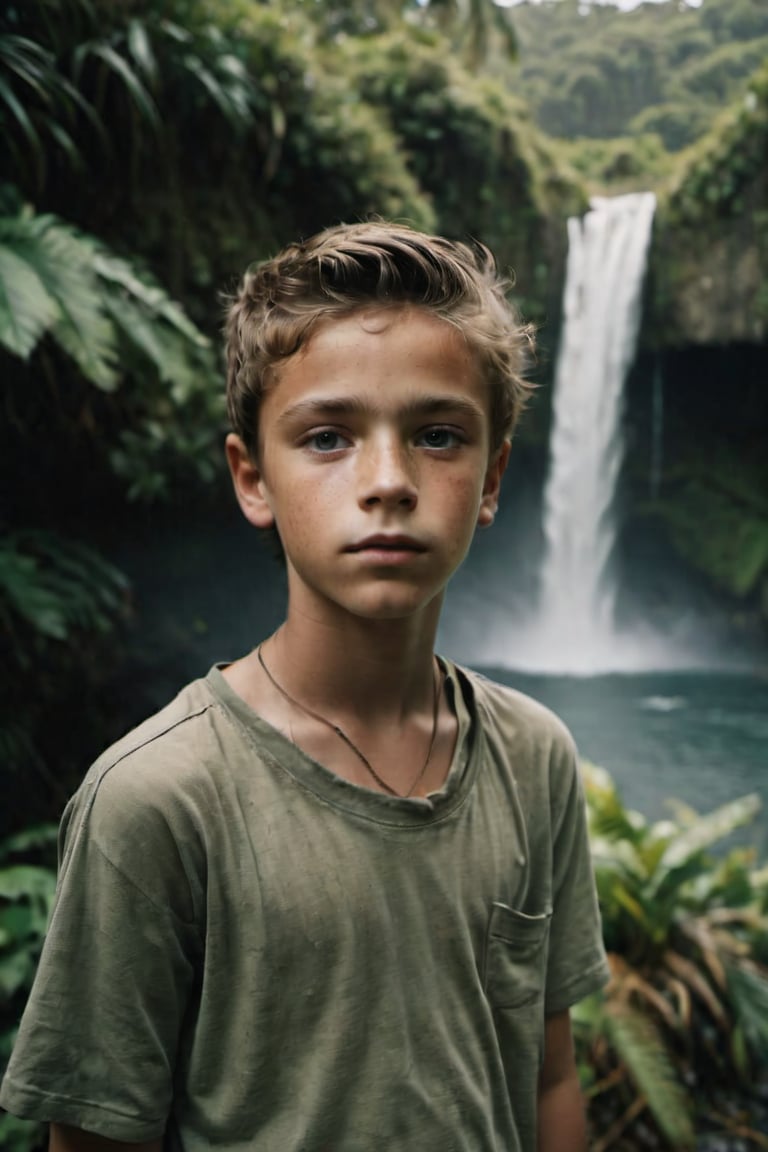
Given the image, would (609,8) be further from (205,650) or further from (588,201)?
(205,650)

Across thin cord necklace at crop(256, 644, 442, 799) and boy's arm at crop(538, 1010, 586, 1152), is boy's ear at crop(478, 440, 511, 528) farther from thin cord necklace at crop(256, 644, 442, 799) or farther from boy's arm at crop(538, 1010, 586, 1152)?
boy's arm at crop(538, 1010, 586, 1152)

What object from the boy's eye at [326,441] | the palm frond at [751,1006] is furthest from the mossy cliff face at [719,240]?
the boy's eye at [326,441]

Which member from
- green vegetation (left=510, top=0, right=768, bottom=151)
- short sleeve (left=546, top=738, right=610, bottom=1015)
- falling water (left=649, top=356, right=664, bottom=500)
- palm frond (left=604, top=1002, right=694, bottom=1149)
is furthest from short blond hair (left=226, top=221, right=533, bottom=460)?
falling water (left=649, top=356, right=664, bottom=500)

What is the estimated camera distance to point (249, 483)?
1138 millimetres

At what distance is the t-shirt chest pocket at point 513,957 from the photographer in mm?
1067

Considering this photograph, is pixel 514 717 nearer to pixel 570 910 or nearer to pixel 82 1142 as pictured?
pixel 570 910

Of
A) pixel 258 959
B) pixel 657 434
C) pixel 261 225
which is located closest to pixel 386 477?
pixel 258 959

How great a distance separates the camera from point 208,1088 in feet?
3.12

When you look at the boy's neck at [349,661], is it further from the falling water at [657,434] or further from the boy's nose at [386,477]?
the falling water at [657,434]

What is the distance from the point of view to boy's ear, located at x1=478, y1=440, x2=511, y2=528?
115cm

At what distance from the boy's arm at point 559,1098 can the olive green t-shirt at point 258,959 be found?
0.44 feet

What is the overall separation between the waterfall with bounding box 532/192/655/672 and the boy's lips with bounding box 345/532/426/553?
386 inches

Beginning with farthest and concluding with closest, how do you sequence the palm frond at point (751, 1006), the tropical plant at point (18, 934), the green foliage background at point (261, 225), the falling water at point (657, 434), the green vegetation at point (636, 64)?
the falling water at point (657, 434) → the green vegetation at point (636, 64) → the green foliage background at point (261, 225) → the palm frond at point (751, 1006) → the tropical plant at point (18, 934)

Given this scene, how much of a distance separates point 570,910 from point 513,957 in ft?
0.53
